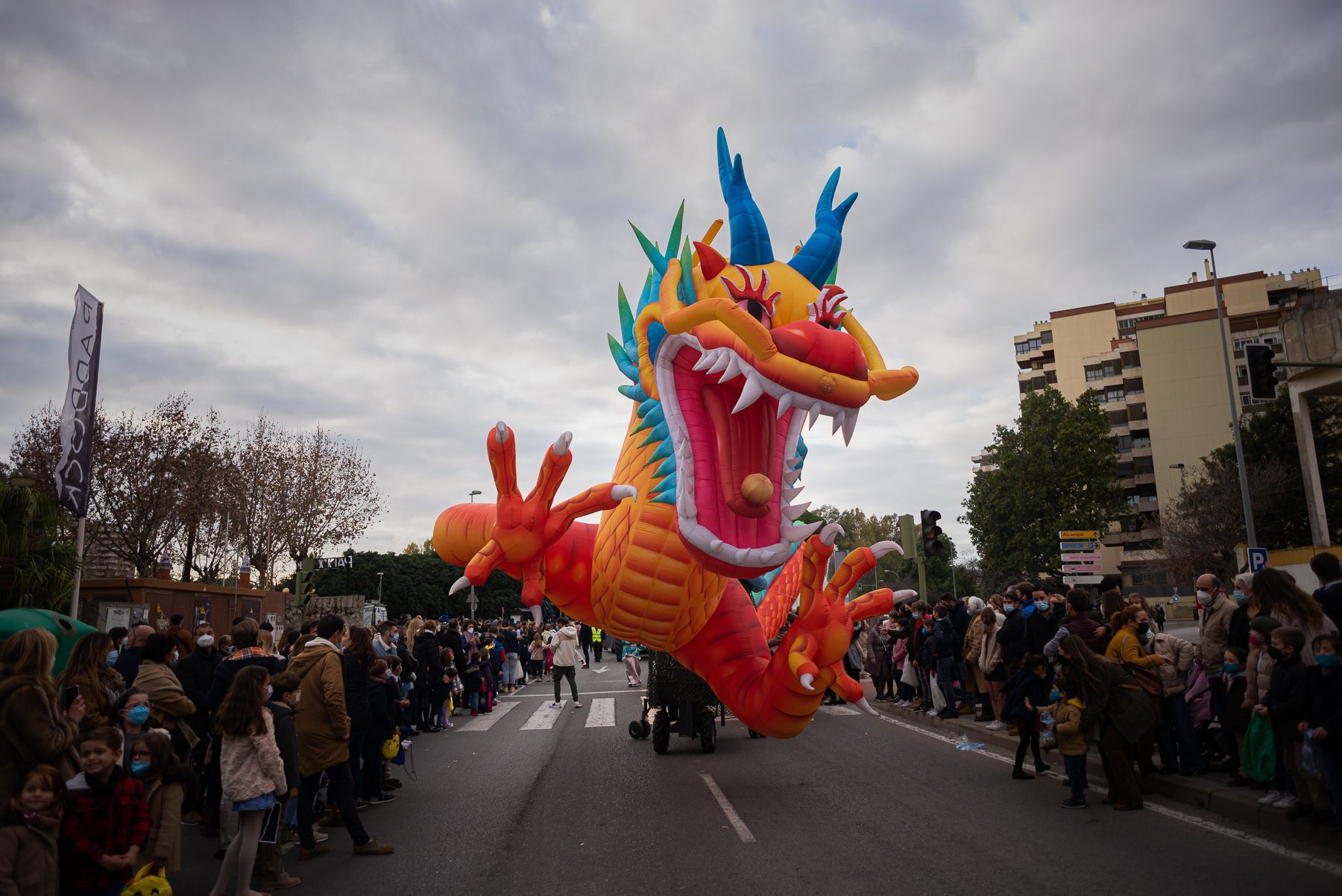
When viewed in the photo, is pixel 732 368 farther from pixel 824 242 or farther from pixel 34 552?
pixel 34 552

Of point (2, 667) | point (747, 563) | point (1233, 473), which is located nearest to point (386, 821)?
point (2, 667)

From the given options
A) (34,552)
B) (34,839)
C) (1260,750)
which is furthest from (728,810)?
(34,552)

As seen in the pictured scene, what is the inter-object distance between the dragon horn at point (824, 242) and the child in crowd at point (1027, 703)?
4563 mm

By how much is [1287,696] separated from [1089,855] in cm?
169

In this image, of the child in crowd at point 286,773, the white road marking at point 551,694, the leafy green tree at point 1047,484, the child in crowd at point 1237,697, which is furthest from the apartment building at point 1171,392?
the child in crowd at point 286,773

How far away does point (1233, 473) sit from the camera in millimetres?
32156

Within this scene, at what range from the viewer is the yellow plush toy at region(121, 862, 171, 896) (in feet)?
12.7

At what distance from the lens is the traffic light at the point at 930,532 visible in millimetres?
12188

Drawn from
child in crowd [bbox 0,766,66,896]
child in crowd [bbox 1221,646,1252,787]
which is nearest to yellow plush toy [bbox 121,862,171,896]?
child in crowd [bbox 0,766,66,896]

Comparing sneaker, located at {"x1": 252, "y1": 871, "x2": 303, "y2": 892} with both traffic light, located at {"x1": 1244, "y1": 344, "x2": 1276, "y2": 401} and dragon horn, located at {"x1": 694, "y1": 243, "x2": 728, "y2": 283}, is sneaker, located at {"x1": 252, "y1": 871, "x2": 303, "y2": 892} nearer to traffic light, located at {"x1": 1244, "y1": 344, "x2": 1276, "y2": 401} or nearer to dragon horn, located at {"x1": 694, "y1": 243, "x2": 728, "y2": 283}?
dragon horn, located at {"x1": 694, "y1": 243, "x2": 728, "y2": 283}

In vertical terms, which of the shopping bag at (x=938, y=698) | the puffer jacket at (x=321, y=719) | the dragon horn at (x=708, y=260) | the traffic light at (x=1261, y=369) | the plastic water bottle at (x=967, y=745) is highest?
the traffic light at (x=1261, y=369)

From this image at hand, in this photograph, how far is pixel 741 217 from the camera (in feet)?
18.1

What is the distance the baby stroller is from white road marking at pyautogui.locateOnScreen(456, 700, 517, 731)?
960 centimetres

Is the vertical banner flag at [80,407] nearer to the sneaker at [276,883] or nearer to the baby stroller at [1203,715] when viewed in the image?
the sneaker at [276,883]
